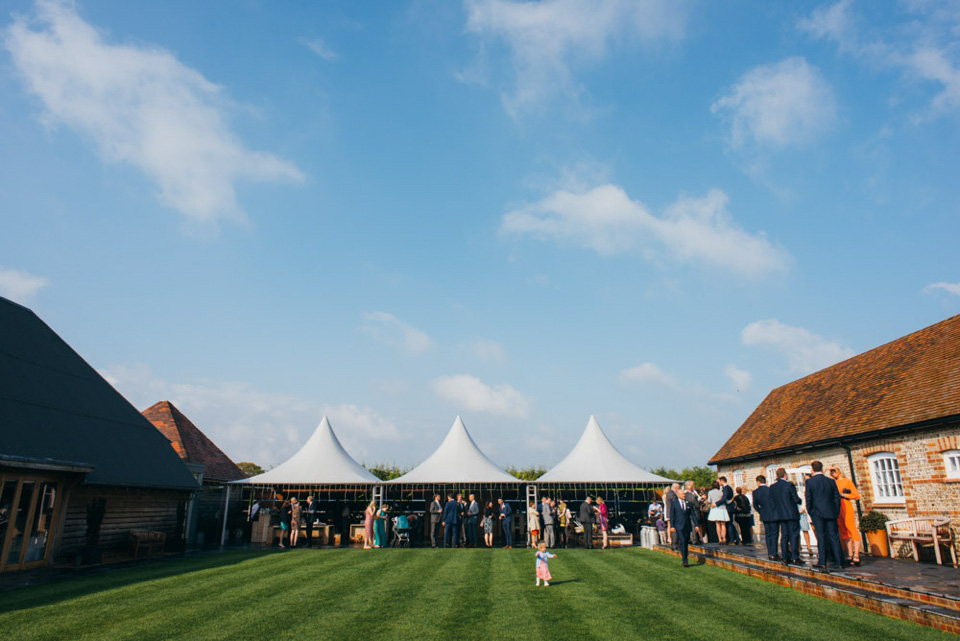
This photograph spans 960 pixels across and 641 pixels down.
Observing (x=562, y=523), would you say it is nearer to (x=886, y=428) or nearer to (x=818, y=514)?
(x=886, y=428)

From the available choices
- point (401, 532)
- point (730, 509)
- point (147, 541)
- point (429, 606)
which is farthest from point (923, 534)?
point (147, 541)

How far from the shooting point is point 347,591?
29.9ft

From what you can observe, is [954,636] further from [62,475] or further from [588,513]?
[62,475]

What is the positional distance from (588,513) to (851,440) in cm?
722

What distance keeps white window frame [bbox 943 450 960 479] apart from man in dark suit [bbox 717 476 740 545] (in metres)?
4.60

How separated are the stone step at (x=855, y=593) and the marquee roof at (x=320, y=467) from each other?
1264 cm

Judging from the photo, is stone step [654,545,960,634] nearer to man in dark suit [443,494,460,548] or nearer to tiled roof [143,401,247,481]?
man in dark suit [443,494,460,548]

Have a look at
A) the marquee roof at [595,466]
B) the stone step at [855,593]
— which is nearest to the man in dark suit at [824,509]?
the stone step at [855,593]

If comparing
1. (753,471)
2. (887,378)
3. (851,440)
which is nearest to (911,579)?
(851,440)

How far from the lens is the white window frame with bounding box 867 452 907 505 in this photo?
1255 centimetres

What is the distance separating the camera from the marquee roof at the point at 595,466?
62.2 ft

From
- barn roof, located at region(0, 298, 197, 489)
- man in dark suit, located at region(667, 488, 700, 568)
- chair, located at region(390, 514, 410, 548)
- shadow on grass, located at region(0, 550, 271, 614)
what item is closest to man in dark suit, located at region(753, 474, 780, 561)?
man in dark suit, located at region(667, 488, 700, 568)

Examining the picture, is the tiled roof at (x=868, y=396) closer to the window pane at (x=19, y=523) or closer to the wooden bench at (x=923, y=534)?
the wooden bench at (x=923, y=534)

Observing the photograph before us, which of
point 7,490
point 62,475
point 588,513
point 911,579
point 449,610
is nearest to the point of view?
point 449,610
